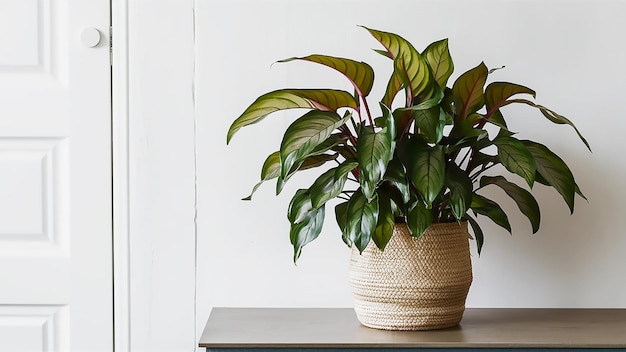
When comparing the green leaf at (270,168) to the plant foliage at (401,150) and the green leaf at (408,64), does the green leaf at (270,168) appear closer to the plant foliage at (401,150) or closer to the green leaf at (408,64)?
the plant foliage at (401,150)

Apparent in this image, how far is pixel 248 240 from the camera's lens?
1.72m

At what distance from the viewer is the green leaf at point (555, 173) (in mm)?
1404

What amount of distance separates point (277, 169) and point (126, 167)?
417mm

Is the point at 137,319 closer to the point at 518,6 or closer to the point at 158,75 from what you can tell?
the point at 158,75

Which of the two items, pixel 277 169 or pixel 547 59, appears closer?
pixel 277 169

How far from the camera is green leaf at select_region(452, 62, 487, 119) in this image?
4.60ft

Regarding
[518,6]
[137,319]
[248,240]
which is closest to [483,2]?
[518,6]

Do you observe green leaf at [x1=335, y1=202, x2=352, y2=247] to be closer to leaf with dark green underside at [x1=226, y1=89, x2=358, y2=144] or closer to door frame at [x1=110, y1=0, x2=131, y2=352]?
leaf with dark green underside at [x1=226, y1=89, x2=358, y2=144]

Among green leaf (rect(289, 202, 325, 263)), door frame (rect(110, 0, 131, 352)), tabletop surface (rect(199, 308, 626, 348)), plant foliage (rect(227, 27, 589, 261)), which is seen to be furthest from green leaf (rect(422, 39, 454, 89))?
door frame (rect(110, 0, 131, 352))

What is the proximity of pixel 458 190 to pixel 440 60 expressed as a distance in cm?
25

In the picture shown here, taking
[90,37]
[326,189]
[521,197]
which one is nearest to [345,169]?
[326,189]

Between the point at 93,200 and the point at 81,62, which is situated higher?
the point at 81,62

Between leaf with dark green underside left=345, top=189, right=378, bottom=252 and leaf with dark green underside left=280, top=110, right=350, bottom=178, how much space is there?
0.13 metres

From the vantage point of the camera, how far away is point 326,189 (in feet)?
4.49
